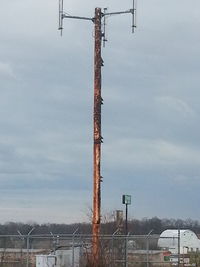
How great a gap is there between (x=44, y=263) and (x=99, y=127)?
18.6ft

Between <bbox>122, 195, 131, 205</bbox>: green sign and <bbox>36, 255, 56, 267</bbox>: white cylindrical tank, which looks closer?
<bbox>36, 255, 56, 267</bbox>: white cylindrical tank

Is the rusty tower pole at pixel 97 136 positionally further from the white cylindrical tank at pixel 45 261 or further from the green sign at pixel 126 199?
the green sign at pixel 126 199

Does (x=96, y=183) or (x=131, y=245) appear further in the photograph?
(x=131, y=245)

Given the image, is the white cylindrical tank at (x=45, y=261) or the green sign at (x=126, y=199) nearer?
the white cylindrical tank at (x=45, y=261)

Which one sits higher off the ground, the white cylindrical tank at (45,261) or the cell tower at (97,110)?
the cell tower at (97,110)

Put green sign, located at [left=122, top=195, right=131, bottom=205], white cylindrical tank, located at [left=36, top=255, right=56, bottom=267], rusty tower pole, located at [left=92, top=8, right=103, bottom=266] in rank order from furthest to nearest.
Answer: green sign, located at [left=122, top=195, right=131, bottom=205] → rusty tower pole, located at [left=92, top=8, right=103, bottom=266] → white cylindrical tank, located at [left=36, top=255, right=56, bottom=267]

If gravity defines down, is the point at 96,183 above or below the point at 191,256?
above

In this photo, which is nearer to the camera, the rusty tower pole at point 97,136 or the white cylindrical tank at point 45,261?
the white cylindrical tank at point 45,261

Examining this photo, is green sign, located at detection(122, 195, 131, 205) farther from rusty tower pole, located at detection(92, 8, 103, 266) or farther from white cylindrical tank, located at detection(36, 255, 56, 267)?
white cylindrical tank, located at detection(36, 255, 56, 267)

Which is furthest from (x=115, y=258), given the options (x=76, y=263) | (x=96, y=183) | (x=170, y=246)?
(x=170, y=246)

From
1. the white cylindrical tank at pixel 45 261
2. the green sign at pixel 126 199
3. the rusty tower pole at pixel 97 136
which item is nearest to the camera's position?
the white cylindrical tank at pixel 45 261

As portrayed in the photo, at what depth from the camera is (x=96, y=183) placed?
2617cm

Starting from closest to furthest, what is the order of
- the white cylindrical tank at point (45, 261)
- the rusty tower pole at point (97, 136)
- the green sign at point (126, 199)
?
the white cylindrical tank at point (45, 261) → the rusty tower pole at point (97, 136) → the green sign at point (126, 199)

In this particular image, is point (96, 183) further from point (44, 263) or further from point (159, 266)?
point (159, 266)
